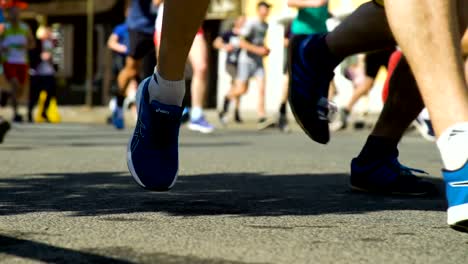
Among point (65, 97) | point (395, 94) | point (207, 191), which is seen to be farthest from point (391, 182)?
point (65, 97)

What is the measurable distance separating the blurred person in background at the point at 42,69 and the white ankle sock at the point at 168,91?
14520 millimetres

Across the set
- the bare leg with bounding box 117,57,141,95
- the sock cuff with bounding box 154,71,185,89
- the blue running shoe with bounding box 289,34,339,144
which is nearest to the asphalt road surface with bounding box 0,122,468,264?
the blue running shoe with bounding box 289,34,339,144

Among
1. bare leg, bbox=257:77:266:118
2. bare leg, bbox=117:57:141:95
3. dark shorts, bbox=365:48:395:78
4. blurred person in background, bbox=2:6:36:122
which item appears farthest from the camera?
bare leg, bbox=257:77:266:118

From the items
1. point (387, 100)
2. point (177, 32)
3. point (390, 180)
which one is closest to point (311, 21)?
point (387, 100)

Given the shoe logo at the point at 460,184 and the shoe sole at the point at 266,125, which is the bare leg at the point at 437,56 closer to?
the shoe logo at the point at 460,184

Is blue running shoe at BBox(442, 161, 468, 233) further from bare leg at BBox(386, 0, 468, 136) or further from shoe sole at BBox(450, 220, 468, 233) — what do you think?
bare leg at BBox(386, 0, 468, 136)

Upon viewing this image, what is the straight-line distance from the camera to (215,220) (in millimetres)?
3139

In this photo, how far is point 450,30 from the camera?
9.17 feet

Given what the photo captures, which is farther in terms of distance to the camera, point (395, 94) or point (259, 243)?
point (395, 94)

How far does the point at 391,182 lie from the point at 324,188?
36cm

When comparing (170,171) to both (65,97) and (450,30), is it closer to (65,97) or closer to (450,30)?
(450,30)

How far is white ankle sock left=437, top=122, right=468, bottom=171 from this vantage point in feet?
8.78

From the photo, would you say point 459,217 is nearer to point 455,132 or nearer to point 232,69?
point 455,132

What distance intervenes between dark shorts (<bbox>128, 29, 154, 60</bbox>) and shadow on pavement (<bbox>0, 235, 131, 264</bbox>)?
26.5 feet
